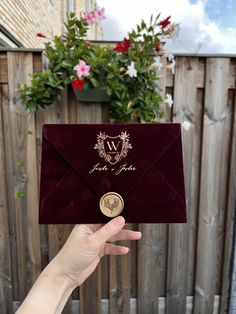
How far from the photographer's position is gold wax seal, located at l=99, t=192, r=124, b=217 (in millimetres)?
868

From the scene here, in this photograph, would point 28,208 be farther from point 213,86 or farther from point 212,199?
point 213,86

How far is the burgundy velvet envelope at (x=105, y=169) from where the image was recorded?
2.84 ft

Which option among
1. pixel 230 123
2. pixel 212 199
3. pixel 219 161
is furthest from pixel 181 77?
pixel 212 199

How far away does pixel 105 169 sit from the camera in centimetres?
87

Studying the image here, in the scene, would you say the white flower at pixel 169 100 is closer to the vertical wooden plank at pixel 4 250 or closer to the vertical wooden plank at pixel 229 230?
the vertical wooden plank at pixel 229 230

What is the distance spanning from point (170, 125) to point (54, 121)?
3.30 feet

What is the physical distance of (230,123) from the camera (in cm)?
178

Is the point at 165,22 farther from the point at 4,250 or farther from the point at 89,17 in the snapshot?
the point at 4,250

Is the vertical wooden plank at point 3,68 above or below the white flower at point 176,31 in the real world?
below

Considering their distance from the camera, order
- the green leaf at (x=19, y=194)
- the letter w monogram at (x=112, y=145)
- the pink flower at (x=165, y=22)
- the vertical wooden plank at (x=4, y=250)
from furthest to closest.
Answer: the vertical wooden plank at (x=4, y=250), the green leaf at (x=19, y=194), the pink flower at (x=165, y=22), the letter w monogram at (x=112, y=145)

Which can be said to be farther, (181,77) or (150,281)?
(150,281)

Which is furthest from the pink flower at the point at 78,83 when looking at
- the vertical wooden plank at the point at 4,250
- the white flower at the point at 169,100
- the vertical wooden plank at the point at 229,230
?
the vertical wooden plank at the point at 229,230

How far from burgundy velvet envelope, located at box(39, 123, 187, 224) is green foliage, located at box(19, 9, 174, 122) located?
0.64 metres

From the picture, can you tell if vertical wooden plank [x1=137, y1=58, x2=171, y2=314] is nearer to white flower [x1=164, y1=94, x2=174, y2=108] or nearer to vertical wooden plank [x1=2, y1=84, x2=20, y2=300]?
white flower [x1=164, y1=94, x2=174, y2=108]
